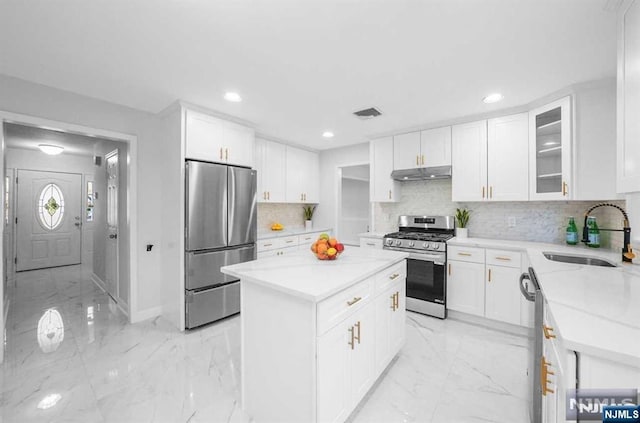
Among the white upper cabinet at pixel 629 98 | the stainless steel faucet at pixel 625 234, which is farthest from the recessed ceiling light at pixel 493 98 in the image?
the stainless steel faucet at pixel 625 234

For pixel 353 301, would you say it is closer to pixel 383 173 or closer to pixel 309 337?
pixel 309 337

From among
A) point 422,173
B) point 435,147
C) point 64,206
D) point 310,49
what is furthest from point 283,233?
point 64,206

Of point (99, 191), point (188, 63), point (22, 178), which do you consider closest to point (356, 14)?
point (188, 63)

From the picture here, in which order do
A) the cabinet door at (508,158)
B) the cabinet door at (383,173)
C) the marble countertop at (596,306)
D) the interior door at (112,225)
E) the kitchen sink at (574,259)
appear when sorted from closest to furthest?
the marble countertop at (596,306), the kitchen sink at (574,259), the cabinet door at (508,158), the interior door at (112,225), the cabinet door at (383,173)

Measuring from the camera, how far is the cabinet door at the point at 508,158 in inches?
114

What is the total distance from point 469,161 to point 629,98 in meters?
2.02

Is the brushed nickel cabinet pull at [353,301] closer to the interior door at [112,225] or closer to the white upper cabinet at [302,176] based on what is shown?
A: the white upper cabinet at [302,176]

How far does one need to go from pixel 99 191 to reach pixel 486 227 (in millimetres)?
6115

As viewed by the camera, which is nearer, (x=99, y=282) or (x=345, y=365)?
(x=345, y=365)

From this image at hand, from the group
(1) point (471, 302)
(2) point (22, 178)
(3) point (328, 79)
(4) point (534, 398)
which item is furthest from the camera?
(2) point (22, 178)

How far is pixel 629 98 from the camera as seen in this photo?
4.15ft

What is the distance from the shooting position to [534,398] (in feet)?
4.85

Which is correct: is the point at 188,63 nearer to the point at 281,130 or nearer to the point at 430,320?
the point at 281,130

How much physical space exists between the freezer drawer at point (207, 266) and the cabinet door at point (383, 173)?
7.22 feet
